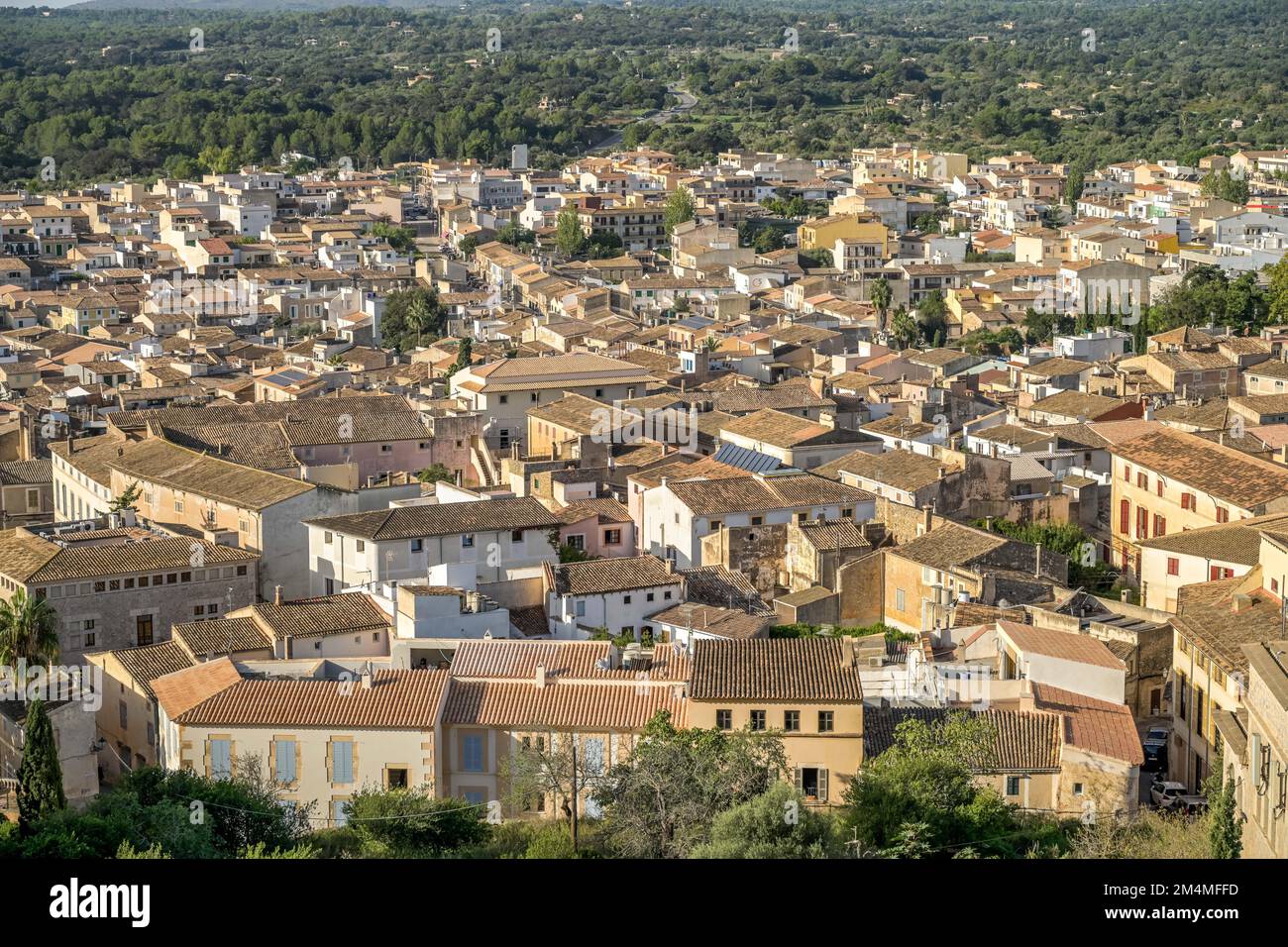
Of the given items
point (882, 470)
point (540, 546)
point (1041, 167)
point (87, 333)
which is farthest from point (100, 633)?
point (1041, 167)

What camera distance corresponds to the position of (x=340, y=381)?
29922 mm

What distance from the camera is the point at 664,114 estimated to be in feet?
295

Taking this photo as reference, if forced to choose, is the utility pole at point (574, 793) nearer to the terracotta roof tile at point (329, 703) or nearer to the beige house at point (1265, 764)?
the terracotta roof tile at point (329, 703)

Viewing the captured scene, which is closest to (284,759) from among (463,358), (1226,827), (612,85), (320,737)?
(320,737)

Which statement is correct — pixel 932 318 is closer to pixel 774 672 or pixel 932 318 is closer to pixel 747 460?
pixel 747 460

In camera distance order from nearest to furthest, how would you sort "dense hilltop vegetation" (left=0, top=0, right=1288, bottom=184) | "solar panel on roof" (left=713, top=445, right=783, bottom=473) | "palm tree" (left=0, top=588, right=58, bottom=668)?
"palm tree" (left=0, top=588, right=58, bottom=668) < "solar panel on roof" (left=713, top=445, right=783, bottom=473) < "dense hilltop vegetation" (left=0, top=0, right=1288, bottom=184)

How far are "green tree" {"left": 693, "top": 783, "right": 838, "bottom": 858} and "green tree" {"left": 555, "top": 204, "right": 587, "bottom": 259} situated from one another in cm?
4214

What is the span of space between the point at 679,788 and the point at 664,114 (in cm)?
8062

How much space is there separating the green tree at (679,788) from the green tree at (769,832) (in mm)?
331

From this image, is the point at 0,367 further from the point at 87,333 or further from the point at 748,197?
the point at 748,197

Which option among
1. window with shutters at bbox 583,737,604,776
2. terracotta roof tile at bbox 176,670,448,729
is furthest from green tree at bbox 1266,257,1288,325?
terracotta roof tile at bbox 176,670,448,729

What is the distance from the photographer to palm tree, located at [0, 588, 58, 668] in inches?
609

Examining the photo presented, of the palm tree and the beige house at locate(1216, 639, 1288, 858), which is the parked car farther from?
the palm tree
